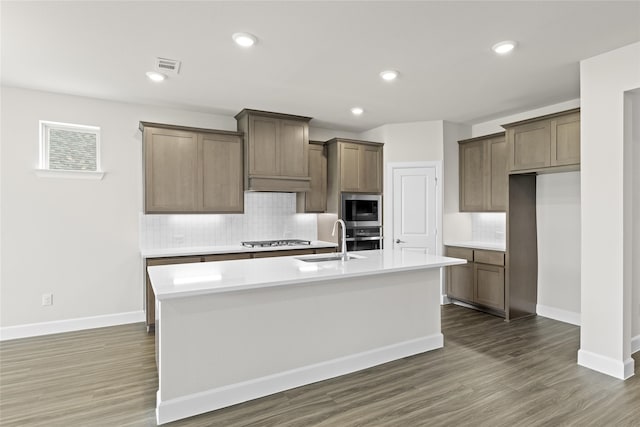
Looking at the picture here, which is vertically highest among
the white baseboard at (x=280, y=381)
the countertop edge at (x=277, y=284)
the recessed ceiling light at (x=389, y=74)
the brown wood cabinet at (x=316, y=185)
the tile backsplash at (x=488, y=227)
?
the recessed ceiling light at (x=389, y=74)

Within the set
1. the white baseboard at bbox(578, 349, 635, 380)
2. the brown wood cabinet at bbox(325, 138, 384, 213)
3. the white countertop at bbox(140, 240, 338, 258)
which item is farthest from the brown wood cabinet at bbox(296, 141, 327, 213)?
the white baseboard at bbox(578, 349, 635, 380)

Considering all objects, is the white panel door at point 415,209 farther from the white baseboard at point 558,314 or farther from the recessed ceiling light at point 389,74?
the recessed ceiling light at point 389,74

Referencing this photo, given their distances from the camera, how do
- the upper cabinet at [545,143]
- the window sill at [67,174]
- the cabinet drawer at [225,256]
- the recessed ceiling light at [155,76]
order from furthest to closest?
the cabinet drawer at [225,256] < the window sill at [67,174] < the upper cabinet at [545,143] < the recessed ceiling light at [155,76]

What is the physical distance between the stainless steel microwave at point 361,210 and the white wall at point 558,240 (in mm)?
2171

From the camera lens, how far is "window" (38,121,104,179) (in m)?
4.03

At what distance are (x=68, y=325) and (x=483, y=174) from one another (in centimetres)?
563

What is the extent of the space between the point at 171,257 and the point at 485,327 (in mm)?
3798

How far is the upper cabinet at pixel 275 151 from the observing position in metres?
4.64

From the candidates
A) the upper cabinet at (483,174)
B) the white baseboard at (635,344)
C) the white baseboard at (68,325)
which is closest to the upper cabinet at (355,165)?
the upper cabinet at (483,174)

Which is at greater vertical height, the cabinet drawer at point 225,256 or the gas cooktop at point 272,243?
the gas cooktop at point 272,243

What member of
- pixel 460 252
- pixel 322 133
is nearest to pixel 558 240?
pixel 460 252

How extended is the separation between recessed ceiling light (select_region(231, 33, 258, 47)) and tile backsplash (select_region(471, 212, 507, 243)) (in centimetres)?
408

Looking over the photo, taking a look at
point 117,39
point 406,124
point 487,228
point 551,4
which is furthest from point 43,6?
point 487,228

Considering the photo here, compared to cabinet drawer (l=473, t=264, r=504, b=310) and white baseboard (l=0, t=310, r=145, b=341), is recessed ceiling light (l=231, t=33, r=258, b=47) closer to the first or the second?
white baseboard (l=0, t=310, r=145, b=341)
